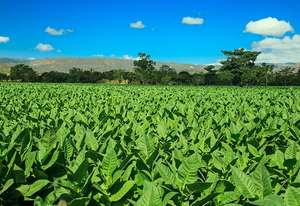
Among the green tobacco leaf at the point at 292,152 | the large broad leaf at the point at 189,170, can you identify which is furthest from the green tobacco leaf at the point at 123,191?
the green tobacco leaf at the point at 292,152

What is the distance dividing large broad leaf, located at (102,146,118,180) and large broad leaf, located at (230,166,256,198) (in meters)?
0.75

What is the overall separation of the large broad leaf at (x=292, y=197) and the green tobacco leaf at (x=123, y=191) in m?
0.86

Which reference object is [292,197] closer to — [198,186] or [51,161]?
[198,186]

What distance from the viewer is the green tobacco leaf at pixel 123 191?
1290 millimetres

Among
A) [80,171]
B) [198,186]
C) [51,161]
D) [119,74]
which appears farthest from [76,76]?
[198,186]

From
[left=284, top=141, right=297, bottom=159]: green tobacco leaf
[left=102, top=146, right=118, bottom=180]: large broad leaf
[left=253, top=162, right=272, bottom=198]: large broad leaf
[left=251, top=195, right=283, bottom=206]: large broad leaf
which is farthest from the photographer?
[left=284, top=141, right=297, bottom=159]: green tobacco leaf

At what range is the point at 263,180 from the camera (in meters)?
1.25

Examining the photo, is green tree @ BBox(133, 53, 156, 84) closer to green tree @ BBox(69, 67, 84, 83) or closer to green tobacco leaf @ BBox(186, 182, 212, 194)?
green tree @ BBox(69, 67, 84, 83)

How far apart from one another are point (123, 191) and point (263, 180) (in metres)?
0.85

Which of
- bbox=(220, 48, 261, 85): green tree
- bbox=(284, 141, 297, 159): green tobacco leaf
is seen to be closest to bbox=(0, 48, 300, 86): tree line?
bbox=(220, 48, 261, 85): green tree

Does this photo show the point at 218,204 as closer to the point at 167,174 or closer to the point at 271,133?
the point at 167,174

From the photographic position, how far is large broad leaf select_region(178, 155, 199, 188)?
1331 mm

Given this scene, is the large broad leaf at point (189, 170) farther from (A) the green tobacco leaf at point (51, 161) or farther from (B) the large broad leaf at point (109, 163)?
(A) the green tobacco leaf at point (51, 161)

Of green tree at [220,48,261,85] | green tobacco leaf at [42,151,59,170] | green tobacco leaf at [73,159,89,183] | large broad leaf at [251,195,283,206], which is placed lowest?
green tobacco leaf at [42,151,59,170]
